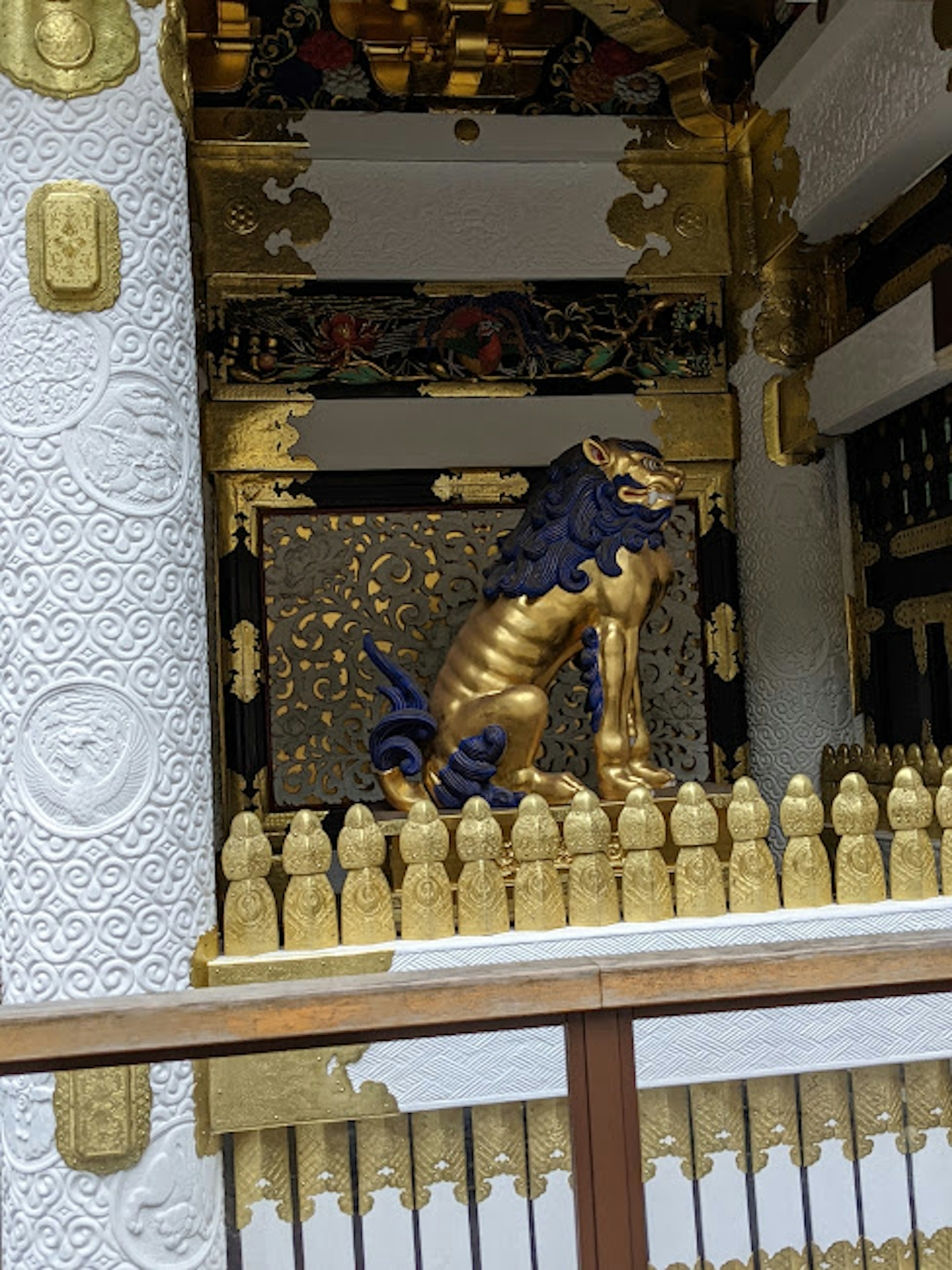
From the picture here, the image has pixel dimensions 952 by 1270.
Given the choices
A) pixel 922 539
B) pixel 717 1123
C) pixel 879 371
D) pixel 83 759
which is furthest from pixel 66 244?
pixel 922 539

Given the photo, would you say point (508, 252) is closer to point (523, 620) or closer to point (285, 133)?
point (285, 133)

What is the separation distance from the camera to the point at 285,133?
4832mm

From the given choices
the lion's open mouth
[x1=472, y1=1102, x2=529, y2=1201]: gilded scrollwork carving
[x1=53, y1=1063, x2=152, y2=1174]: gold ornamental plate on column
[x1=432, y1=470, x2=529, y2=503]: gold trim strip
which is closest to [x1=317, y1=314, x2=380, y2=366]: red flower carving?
[x1=432, y1=470, x2=529, y2=503]: gold trim strip

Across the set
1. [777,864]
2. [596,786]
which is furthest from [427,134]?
[777,864]

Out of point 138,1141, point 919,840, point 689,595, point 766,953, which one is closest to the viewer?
point 766,953

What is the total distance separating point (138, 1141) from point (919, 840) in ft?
5.89

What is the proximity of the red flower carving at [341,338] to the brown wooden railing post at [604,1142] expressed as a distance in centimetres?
371

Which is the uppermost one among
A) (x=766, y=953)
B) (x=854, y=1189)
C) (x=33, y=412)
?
(x=33, y=412)

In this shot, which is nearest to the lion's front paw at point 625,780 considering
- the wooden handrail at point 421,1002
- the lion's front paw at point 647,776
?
the lion's front paw at point 647,776

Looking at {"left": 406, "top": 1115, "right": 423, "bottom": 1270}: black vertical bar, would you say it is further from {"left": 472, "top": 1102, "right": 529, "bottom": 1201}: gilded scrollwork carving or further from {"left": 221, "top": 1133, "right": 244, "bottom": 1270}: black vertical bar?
{"left": 221, "top": 1133, "right": 244, "bottom": 1270}: black vertical bar

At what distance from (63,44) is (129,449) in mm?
832

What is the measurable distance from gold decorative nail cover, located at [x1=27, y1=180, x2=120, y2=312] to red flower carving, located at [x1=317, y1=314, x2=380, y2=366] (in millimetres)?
1932

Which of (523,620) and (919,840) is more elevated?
(523,620)

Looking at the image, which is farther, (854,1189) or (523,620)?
(523,620)
